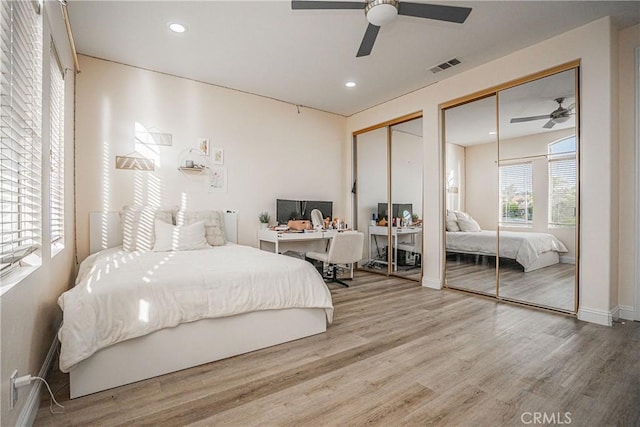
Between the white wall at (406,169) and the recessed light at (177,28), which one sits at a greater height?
the recessed light at (177,28)

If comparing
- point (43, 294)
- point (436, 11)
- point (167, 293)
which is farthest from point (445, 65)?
point (43, 294)

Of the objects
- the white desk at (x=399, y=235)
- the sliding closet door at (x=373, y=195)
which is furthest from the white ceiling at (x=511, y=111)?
the white desk at (x=399, y=235)

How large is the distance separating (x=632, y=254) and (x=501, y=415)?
2.54 m

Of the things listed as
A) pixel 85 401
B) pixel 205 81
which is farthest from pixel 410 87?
pixel 85 401

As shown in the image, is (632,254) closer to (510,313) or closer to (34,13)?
(510,313)

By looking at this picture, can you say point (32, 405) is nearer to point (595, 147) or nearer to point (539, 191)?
point (539, 191)

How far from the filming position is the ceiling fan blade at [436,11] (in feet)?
7.45

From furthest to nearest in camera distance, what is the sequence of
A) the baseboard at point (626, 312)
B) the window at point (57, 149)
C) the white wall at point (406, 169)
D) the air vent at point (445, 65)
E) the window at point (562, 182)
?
the white wall at point (406, 169) → the air vent at point (445, 65) → the window at point (562, 182) → the baseboard at point (626, 312) → the window at point (57, 149)

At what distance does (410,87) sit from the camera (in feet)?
14.3

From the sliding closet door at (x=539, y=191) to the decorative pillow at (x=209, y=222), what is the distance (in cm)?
344

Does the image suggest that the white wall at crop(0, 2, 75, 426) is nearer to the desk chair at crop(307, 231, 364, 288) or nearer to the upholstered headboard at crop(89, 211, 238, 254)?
the upholstered headboard at crop(89, 211, 238, 254)

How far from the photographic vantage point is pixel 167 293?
2.00m

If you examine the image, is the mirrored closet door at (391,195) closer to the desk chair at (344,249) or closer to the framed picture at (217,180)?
the desk chair at (344,249)

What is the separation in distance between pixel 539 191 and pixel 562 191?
0.72 ft
